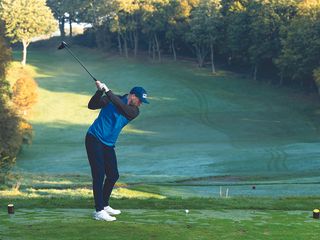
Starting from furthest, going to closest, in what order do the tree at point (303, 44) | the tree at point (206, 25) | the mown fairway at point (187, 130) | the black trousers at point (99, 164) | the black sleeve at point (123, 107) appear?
the tree at point (206, 25) → the tree at point (303, 44) → the mown fairway at point (187, 130) → the black trousers at point (99, 164) → the black sleeve at point (123, 107)

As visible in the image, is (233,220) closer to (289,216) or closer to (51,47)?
(289,216)

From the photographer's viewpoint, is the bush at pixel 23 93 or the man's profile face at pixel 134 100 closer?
the man's profile face at pixel 134 100

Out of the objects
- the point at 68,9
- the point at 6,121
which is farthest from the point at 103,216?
the point at 68,9

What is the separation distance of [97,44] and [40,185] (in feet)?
377

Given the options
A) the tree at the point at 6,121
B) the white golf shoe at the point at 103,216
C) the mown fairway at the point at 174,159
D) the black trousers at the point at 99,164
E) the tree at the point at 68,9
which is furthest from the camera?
the tree at the point at 68,9

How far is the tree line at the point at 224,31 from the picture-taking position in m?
89.8

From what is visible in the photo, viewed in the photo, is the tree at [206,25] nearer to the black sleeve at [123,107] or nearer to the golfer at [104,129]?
the golfer at [104,129]

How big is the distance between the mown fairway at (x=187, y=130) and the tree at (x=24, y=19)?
7.69 metres

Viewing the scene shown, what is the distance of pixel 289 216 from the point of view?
1166cm

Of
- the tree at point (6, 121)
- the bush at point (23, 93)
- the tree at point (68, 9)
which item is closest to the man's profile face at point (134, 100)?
the tree at point (6, 121)

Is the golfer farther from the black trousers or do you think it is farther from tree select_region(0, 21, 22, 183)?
tree select_region(0, 21, 22, 183)

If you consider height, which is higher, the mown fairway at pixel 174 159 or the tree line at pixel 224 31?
the tree line at pixel 224 31

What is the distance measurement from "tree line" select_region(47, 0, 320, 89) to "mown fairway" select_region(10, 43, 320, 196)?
4893 millimetres

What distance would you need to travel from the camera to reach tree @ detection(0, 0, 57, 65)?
115m
